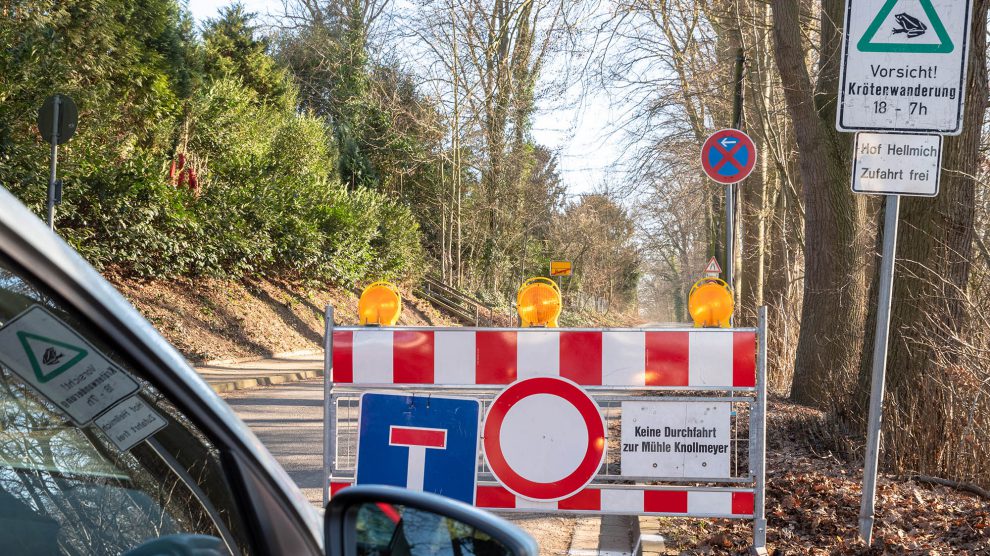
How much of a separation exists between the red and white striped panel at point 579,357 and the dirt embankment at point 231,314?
11609 mm

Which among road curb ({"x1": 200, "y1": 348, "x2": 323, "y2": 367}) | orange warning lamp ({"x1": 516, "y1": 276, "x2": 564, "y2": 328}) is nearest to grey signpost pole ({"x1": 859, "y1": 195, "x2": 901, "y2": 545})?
orange warning lamp ({"x1": 516, "y1": 276, "x2": 564, "y2": 328})

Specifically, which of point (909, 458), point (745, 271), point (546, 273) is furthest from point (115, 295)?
point (546, 273)

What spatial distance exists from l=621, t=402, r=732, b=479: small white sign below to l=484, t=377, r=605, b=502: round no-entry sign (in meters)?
0.17

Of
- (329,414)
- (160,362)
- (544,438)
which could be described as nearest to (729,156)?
(544,438)

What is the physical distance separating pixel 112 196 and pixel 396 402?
1352cm

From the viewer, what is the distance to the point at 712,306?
543cm

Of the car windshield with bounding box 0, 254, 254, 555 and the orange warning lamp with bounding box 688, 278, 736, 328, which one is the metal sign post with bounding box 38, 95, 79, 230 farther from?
the car windshield with bounding box 0, 254, 254, 555

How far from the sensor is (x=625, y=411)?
5020 mm

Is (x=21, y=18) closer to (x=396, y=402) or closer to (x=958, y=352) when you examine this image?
(x=396, y=402)

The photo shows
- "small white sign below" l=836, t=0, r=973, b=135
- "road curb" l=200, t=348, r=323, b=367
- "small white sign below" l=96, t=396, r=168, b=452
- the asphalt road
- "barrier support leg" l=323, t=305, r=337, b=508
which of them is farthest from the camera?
"road curb" l=200, t=348, r=323, b=367

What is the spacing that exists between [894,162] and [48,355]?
15.6 ft

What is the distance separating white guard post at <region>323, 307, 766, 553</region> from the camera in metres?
5.01

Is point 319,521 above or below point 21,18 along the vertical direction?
below

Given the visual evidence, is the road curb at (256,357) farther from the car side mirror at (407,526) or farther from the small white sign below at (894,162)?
the car side mirror at (407,526)
